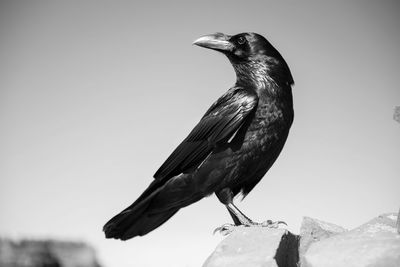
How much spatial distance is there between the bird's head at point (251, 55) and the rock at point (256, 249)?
1.71 metres

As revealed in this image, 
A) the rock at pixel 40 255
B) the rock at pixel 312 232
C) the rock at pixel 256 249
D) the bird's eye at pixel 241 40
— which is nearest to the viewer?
the rock at pixel 256 249

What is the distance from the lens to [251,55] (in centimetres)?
459

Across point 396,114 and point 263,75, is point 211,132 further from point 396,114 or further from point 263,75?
point 396,114

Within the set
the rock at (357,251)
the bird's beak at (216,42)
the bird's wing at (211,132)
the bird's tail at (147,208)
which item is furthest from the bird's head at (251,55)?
the rock at (357,251)

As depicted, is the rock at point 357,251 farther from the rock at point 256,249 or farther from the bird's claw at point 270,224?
the bird's claw at point 270,224

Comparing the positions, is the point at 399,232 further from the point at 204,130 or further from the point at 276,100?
the point at 204,130

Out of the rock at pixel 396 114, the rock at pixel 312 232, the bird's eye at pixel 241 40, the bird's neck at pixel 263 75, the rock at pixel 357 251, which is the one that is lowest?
→ the rock at pixel 357 251

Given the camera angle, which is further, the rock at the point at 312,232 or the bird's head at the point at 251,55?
the bird's head at the point at 251,55

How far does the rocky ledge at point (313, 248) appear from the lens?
8.32 ft

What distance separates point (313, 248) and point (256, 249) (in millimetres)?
436

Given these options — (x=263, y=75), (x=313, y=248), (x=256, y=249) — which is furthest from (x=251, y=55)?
(x=313, y=248)

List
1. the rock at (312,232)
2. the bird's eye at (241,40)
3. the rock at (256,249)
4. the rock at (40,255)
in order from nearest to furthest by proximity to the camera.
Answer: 1. the rock at (256,249)
2. the rock at (312,232)
3. the bird's eye at (241,40)
4. the rock at (40,255)

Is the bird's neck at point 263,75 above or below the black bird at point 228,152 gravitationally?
above

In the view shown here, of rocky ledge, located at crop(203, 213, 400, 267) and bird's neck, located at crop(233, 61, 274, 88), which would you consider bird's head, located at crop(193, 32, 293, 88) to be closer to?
bird's neck, located at crop(233, 61, 274, 88)
